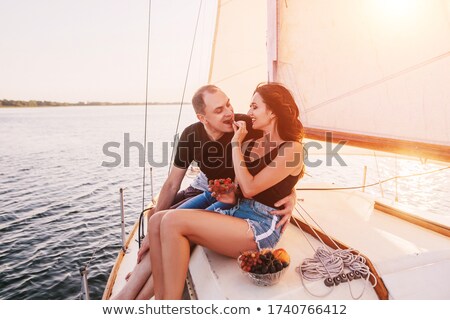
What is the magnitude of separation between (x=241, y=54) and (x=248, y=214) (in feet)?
13.4

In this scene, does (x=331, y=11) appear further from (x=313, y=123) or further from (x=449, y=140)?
(x=449, y=140)

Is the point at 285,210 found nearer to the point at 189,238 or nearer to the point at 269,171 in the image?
the point at 269,171

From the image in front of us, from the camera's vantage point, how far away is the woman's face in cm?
254

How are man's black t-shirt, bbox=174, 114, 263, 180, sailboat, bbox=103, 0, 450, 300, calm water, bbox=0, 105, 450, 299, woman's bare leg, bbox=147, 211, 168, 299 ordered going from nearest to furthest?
1. sailboat, bbox=103, 0, 450, 300
2. woman's bare leg, bbox=147, 211, 168, 299
3. man's black t-shirt, bbox=174, 114, 263, 180
4. calm water, bbox=0, 105, 450, 299

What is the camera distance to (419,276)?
6.61 feet

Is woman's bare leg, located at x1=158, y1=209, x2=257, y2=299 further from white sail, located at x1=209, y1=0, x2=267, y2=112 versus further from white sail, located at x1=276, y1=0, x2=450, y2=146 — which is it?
white sail, located at x1=209, y1=0, x2=267, y2=112

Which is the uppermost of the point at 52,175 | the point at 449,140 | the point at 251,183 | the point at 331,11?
the point at 331,11

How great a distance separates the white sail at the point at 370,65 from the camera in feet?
8.15

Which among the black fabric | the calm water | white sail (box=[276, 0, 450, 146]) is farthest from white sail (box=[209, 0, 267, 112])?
the black fabric

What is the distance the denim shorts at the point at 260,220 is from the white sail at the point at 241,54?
143 inches

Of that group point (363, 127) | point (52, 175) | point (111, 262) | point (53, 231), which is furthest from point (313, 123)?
point (52, 175)

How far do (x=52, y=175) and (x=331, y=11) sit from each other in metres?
15.6

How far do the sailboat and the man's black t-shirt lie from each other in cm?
86

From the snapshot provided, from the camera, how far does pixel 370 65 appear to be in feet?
9.90
